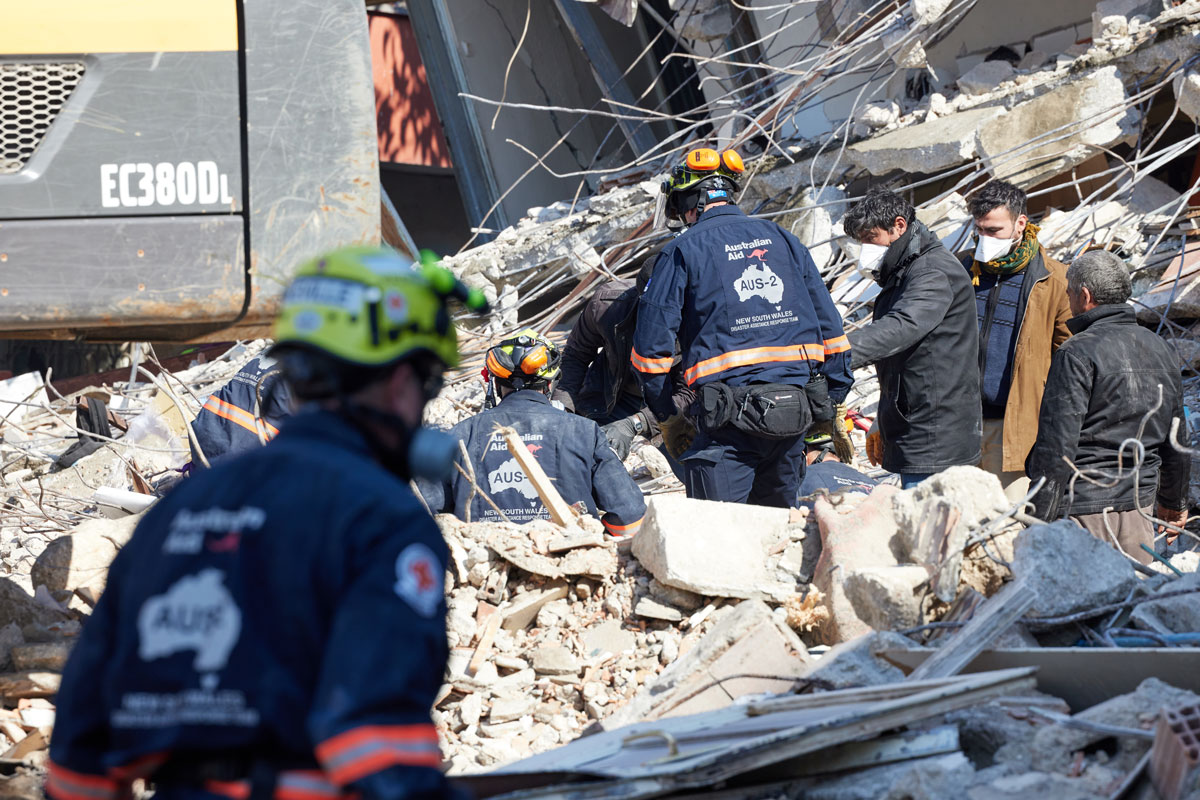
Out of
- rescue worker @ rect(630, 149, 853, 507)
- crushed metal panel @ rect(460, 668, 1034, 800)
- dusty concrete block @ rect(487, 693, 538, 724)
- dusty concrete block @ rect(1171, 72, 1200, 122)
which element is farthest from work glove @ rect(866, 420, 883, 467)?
dusty concrete block @ rect(1171, 72, 1200, 122)

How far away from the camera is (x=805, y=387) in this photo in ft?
16.7

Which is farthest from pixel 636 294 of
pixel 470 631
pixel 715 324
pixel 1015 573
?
pixel 1015 573

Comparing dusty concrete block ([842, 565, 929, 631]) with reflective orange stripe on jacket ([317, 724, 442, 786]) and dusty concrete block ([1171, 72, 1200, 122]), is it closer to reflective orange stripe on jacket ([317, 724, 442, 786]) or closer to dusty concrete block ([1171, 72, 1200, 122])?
reflective orange stripe on jacket ([317, 724, 442, 786])

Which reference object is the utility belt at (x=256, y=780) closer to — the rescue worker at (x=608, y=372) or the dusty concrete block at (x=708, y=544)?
the dusty concrete block at (x=708, y=544)

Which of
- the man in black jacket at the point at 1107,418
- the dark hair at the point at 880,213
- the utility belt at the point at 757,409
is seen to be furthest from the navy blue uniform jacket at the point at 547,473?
the man in black jacket at the point at 1107,418

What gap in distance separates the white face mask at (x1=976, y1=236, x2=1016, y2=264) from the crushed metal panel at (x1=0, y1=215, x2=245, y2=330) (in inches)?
139

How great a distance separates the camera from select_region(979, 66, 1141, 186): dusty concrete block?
7.80m

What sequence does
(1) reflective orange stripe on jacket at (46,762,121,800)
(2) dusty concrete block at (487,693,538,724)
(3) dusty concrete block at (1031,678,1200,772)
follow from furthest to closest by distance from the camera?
(2) dusty concrete block at (487,693,538,724)
(3) dusty concrete block at (1031,678,1200,772)
(1) reflective orange stripe on jacket at (46,762,121,800)

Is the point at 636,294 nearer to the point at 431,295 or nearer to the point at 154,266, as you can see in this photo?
the point at 154,266

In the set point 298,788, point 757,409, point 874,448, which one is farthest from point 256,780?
point 874,448

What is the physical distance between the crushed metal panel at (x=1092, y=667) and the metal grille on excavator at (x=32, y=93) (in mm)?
2895

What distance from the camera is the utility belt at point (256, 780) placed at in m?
1.64

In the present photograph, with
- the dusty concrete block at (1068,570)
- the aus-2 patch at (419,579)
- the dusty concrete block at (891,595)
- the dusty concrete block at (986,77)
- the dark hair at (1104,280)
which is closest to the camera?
the aus-2 patch at (419,579)

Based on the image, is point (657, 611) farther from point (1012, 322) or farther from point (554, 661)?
point (1012, 322)
